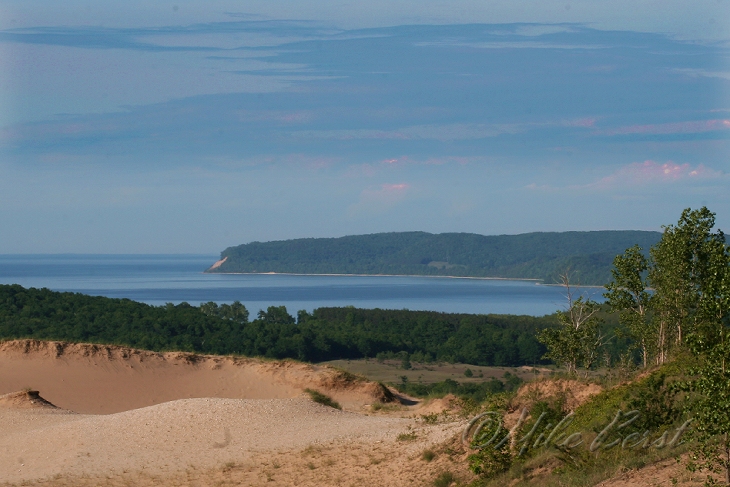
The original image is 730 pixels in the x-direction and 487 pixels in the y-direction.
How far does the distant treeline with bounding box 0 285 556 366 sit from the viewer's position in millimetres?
47509

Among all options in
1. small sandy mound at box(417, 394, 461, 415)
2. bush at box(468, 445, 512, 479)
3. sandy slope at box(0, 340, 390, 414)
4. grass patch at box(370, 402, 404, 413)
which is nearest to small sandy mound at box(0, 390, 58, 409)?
sandy slope at box(0, 340, 390, 414)

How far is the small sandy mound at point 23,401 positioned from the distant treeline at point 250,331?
1860 cm

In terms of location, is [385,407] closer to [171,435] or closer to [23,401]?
[171,435]

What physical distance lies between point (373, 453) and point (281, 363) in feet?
41.9

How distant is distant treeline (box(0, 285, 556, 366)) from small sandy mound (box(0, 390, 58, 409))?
18.6 m

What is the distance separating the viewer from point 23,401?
21.8 meters

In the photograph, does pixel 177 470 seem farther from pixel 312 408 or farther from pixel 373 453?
pixel 312 408

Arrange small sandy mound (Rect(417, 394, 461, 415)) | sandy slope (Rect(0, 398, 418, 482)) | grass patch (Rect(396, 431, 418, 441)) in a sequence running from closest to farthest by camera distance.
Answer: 1. grass patch (Rect(396, 431, 418, 441))
2. sandy slope (Rect(0, 398, 418, 482))
3. small sandy mound (Rect(417, 394, 461, 415))

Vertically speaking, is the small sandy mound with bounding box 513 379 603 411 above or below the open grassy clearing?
above

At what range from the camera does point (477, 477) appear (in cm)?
1272

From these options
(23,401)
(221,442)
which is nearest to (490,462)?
(221,442)

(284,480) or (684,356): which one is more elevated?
(684,356)

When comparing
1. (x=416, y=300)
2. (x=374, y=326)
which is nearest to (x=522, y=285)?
(x=416, y=300)

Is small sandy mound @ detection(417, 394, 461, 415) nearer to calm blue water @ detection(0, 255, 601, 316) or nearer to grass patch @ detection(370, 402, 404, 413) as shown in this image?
grass patch @ detection(370, 402, 404, 413)
